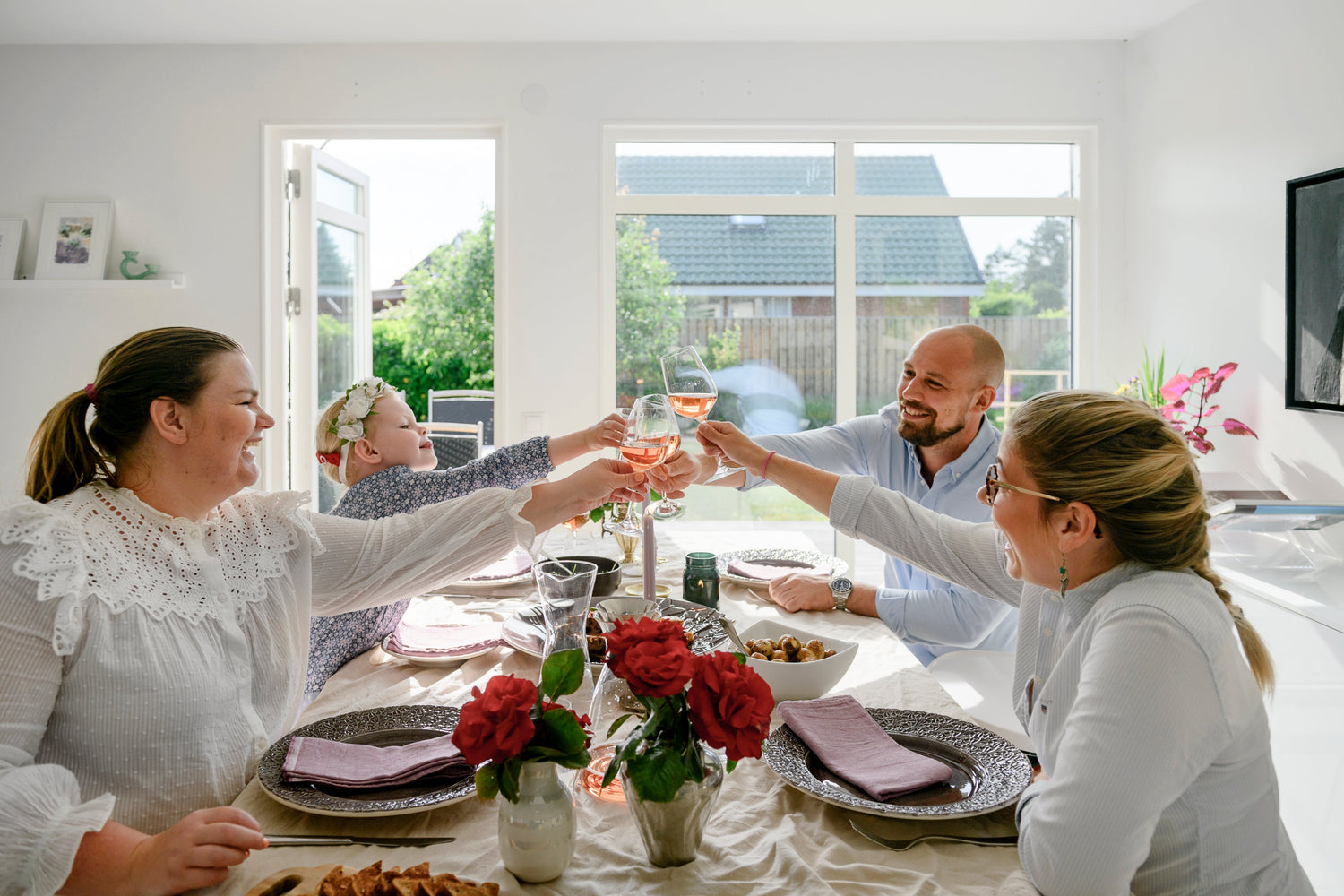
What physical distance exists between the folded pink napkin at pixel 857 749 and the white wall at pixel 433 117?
10.6ft

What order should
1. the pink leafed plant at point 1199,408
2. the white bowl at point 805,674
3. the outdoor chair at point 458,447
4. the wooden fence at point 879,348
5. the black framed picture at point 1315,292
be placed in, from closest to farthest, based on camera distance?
the white bowl at point 805,674 < the black framed picture at point 1315,292 < the pink leafed plant at point 1199,408 < the wooden fence at point 879,348 < the outdoor chair at point 458,447

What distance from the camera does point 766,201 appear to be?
176 inches

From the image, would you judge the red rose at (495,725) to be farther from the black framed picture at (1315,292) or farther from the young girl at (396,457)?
the black framed picture at (1315,292)

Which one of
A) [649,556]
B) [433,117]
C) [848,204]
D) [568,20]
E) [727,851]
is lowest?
[727,851]

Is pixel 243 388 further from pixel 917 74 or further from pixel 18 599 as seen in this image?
pixel 917 74

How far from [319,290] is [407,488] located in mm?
2783

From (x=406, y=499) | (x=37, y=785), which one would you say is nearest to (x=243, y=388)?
(x=37, y=785)

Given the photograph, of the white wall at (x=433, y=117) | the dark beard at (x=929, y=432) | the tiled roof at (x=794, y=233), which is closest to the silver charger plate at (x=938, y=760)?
the dark beard at (x=929, y=432)

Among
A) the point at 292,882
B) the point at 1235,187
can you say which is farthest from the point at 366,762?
the point at 1235,187

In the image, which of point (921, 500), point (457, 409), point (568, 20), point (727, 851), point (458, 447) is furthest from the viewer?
point (457, 409)

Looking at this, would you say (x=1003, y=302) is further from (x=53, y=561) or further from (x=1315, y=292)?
(x=53, y=561)

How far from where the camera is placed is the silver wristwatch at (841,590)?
1944mm

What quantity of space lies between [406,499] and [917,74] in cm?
337

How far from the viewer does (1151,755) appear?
0.92 metres
